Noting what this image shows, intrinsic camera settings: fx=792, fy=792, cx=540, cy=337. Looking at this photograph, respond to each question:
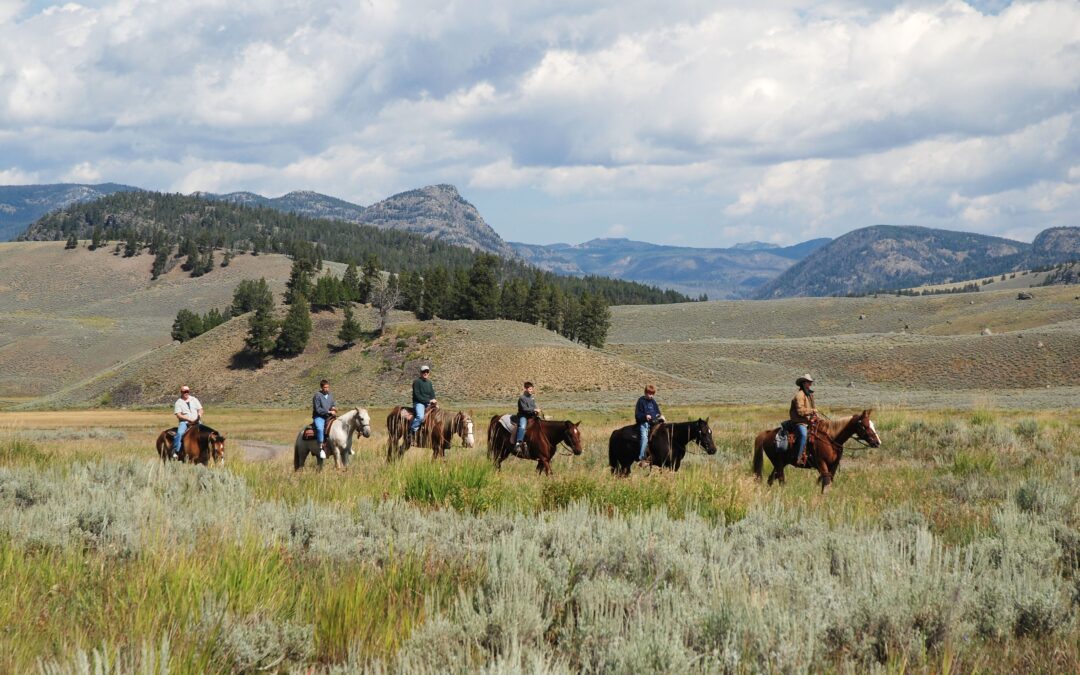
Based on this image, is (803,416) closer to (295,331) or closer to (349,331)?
(349,331)

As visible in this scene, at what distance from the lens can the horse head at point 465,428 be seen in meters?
20.4

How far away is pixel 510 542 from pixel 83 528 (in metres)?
4.05

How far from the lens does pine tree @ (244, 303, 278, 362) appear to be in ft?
309

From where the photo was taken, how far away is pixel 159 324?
170750 millimetres

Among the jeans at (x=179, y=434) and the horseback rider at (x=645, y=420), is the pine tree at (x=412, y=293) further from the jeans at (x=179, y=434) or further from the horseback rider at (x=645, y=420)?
the horseback rider at (x=645, y=420)

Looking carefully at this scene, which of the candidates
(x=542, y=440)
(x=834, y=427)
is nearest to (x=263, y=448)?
(x=542, y=440)

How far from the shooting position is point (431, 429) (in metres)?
20.5

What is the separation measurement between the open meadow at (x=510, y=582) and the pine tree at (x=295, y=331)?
8733 cm

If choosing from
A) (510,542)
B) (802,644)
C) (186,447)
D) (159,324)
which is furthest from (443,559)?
(159,324)

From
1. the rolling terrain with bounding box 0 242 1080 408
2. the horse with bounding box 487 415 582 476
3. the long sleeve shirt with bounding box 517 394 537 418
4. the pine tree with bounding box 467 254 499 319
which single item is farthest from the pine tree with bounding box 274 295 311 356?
the long sleeve shirt with bounding box 517 394 537 418

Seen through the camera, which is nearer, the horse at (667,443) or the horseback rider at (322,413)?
the horse at (667,443)

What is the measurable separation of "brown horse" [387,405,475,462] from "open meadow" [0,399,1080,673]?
10.0 m

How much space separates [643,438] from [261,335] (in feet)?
277

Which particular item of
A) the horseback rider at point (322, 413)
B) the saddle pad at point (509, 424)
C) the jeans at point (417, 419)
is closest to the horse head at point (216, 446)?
the horseback rider at point (322, 413)
